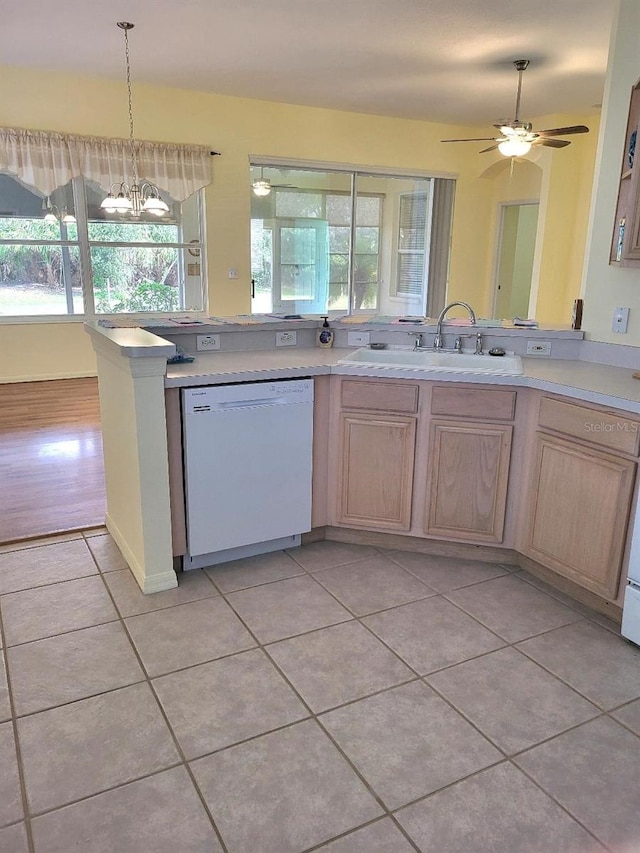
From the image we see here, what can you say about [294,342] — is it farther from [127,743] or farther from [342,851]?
[342,851]

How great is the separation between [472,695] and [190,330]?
195cm

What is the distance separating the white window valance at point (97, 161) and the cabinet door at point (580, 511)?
16.6 ft

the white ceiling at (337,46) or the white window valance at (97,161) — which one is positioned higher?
the white ceiling at (337,46)

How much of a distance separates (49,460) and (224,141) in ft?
13.1

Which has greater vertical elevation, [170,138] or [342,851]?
[170,138]

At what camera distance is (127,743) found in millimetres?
1723

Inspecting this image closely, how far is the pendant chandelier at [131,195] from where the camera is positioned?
5.06 meters

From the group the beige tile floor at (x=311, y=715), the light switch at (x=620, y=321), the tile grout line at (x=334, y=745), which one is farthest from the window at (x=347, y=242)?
the tile grout line at (x=334, y=745)

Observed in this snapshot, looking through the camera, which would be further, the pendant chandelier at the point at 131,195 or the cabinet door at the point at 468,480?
the pendant chandelier at the point at 131,195

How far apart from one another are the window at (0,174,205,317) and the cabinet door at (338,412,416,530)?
14.4ft

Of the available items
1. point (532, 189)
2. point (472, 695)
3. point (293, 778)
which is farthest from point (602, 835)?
point (532, 189)

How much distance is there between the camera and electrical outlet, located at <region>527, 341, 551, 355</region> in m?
3.04

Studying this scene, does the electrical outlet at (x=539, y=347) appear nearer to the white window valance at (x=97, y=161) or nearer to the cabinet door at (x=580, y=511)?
the cabinet door at (x=580, y=511)

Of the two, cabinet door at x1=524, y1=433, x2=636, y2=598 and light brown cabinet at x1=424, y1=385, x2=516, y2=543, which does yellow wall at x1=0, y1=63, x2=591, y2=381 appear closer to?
light brown cabinet at x1=424, y1=385, x2=516, y2=543
